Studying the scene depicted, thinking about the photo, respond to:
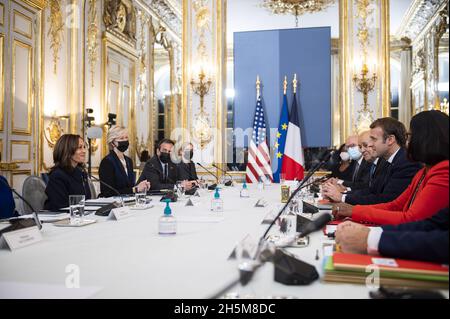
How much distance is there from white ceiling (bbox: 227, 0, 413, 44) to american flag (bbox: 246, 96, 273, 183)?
2.72 metres

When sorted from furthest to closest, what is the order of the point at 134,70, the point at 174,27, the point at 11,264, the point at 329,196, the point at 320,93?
the point at 174,27, the point at 134,70, the point at 320,93, the point at 329,196, the point at 11,264

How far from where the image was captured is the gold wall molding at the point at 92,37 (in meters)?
6.75

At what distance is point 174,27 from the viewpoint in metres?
10.3

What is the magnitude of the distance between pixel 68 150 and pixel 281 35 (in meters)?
5.45

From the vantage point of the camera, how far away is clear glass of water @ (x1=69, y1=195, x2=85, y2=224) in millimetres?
2156

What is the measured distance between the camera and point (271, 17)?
30.2 feet

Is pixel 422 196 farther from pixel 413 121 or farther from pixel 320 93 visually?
pixel 320 93

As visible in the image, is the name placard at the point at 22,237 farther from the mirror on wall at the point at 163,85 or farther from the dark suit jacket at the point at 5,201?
the mirror on wall at the point at 163,85

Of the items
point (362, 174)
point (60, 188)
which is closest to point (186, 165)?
point (362, 174)

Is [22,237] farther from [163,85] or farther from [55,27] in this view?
[163,85]

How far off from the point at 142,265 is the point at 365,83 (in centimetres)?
585

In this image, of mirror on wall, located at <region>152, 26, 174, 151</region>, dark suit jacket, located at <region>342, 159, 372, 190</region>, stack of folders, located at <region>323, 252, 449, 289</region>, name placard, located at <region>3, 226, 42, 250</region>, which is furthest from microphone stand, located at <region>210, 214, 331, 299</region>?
mirror on wall, located at <region>152, 26, 174, 151</region>

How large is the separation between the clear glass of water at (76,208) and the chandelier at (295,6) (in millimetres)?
7330
